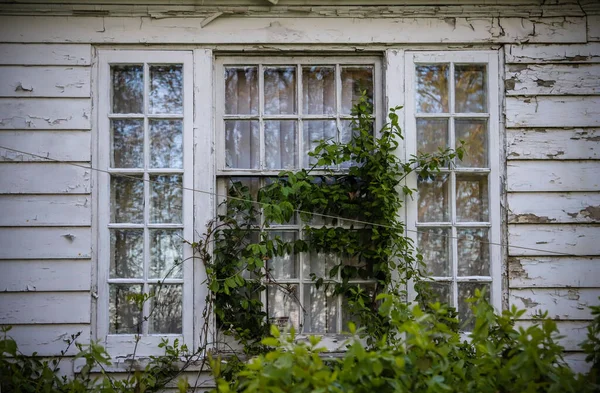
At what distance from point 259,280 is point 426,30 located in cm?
204

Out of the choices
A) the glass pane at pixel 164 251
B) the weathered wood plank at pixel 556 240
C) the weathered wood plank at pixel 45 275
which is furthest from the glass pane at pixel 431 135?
the weathered wood plank at pixel 45 275

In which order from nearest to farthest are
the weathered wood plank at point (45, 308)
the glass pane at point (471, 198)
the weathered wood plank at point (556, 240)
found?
the weathered wood plank at point (45, 308)
the weathered wood plank at point (556, 240)
the glass pane at point (471, 198)

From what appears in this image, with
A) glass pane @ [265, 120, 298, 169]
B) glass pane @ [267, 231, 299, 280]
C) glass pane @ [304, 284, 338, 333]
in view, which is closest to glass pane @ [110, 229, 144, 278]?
glass pane @ [267, 231, 299, 280]

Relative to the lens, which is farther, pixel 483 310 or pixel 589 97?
pixel 589 97

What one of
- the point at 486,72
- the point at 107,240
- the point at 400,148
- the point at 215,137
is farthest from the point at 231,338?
the point at 486,72

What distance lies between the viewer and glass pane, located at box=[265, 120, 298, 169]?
3.90m

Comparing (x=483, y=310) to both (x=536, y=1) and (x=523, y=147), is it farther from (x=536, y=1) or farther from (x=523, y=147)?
(x=536, y=1)

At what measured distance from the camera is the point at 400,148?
3832 mm

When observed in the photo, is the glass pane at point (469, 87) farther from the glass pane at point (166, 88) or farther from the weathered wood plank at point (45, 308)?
the weathered wood plank at point (45, 308)

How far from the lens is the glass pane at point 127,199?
12.5 feet

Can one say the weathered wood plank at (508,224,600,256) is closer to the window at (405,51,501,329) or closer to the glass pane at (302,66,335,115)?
the window at (405,51,501,329)

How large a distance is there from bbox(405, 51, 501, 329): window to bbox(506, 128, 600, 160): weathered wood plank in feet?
0.45

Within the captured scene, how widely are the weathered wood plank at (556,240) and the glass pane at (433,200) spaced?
1.65 ft

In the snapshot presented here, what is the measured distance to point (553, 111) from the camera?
12.6ft
